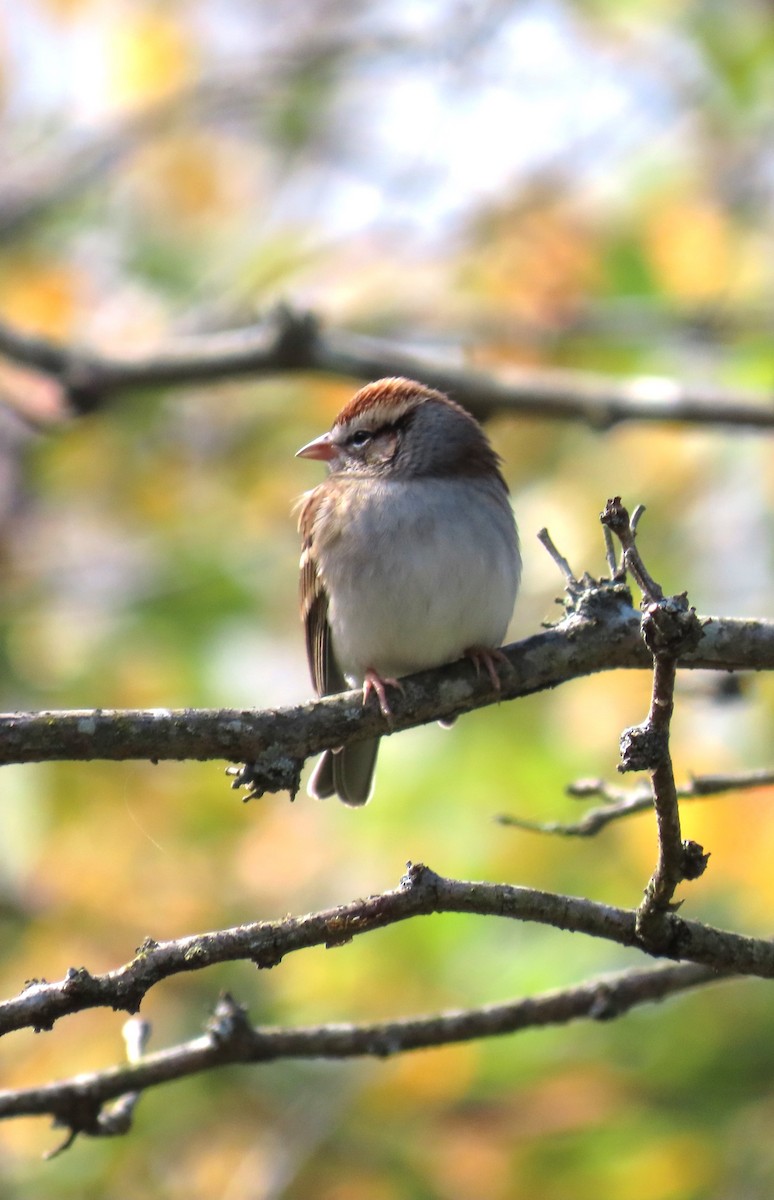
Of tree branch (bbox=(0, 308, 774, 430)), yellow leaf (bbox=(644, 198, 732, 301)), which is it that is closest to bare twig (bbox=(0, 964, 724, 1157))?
tree branch (bbox=(0, 308, 774, 430))

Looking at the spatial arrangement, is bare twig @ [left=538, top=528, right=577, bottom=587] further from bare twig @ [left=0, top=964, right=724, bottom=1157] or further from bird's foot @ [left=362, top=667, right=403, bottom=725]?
bare twig @ [left=0, top=964, right=724, bottom=1157]

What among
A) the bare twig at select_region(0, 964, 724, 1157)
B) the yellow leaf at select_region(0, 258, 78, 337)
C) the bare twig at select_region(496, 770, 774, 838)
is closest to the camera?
the bare twig at select_region(0, 964, 724, 1157)

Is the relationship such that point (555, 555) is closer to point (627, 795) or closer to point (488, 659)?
point (488, 659)

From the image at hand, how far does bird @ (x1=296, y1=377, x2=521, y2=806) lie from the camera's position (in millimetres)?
4312

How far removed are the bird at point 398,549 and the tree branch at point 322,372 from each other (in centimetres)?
52

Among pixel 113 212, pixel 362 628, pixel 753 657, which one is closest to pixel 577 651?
pixel 753 657

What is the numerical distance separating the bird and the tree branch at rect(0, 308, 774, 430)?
0.52m

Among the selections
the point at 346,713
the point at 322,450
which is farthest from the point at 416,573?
the point at 346,713

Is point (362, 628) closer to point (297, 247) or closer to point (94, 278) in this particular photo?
point (297, 247)

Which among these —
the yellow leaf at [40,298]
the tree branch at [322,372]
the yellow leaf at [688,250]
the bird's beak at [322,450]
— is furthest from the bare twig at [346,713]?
the yellow leaf at [40,298]

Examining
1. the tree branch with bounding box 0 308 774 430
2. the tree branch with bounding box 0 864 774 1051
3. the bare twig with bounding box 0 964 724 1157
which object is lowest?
the bare twig with bounding box 0 964 724 1157

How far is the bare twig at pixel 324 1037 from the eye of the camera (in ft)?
10.7

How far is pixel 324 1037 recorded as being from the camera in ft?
11.0

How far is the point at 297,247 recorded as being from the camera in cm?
788
